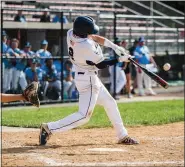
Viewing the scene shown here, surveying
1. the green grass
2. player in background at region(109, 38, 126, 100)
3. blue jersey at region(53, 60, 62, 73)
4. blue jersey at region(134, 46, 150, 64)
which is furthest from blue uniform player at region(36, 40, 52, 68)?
blue jersey at region(134, 46, 150, 64)

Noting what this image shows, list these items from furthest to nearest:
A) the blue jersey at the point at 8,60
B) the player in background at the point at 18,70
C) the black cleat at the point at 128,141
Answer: the player in background at the point at 18,70 → the blue jersey at the point at 8,60 → the black cleat at the point at 128,141

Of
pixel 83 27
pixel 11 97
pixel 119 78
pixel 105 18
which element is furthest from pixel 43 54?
pixel 11 97

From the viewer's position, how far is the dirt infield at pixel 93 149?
7.36 m

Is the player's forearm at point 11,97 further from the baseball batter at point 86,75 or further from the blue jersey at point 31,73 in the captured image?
the blue jersey at point 31,73

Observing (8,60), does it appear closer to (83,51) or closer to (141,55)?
(141,55)

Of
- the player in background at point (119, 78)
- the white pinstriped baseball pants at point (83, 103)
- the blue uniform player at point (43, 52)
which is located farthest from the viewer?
the player in background at point (119, 78)

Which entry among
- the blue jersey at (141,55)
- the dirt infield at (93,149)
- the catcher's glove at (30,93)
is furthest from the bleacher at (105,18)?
the catcher's glove at (30,93)

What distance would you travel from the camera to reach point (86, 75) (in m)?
8.62

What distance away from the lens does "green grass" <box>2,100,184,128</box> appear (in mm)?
11689

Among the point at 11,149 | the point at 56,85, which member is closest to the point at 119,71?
the point at 56,85

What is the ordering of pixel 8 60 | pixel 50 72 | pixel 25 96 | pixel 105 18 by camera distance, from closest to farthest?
1. pixel 25 96
2. pixel 8 60
3. pixel 50 72
4. pixel 105 18

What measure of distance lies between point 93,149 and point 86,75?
114 cm

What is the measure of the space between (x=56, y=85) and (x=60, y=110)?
8.07 ft

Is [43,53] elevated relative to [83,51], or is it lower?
lower
